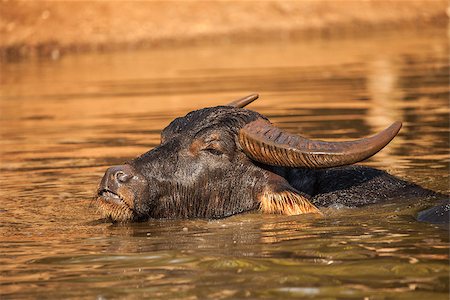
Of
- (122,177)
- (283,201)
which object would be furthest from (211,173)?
(122,177)

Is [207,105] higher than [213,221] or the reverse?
higher

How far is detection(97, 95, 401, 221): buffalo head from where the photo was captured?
360 inches

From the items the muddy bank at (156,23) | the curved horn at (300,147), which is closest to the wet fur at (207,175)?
the curved horn at (300,147)

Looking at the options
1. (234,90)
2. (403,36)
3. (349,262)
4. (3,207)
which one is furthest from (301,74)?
(349,262)

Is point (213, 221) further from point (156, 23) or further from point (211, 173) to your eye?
point (156, 23)

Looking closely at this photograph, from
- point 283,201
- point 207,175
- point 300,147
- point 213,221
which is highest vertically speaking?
point 300,147

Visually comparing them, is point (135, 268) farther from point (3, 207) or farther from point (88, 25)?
point (88, 25)

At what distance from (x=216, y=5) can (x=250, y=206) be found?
29.4 metres

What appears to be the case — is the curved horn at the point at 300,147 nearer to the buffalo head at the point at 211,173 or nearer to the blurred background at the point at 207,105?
the buffalo head at the point at 211,173

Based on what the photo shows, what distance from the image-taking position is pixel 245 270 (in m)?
7.30

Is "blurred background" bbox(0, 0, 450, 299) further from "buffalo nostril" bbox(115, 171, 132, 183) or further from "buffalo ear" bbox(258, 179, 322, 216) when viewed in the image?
"buffalo nostril" bbox(115, 171, 132, 183)

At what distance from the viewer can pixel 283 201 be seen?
916 centimetres

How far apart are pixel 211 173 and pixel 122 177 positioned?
0.78 m

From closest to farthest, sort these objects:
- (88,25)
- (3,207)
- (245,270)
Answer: (245,270) < (3,207) < (88,25)
